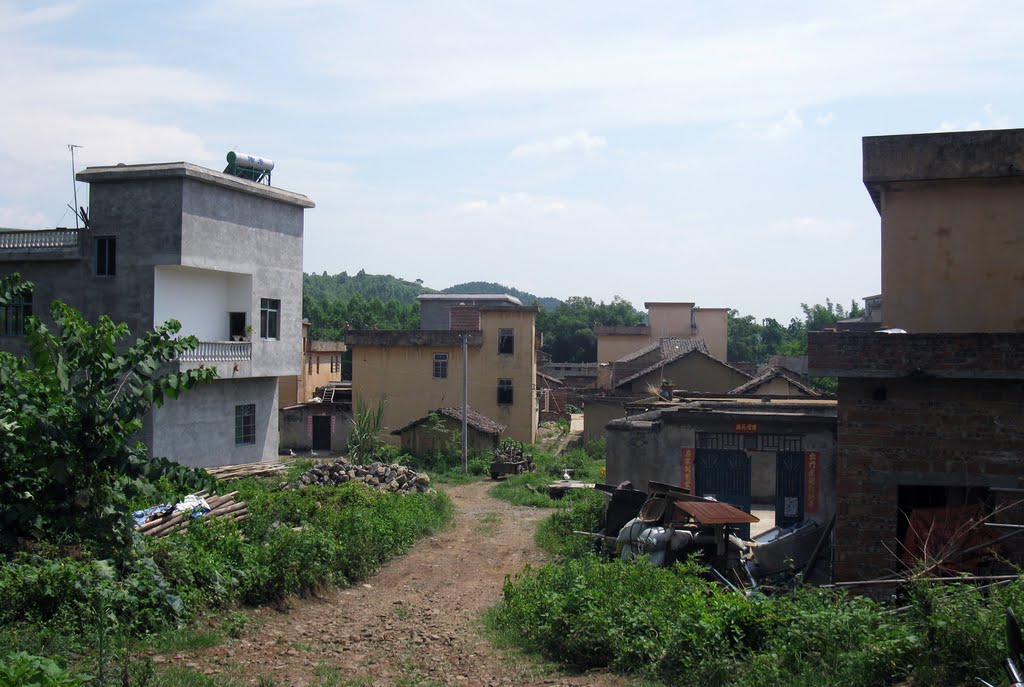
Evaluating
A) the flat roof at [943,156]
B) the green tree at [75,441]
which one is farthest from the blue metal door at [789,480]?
the green tree at [75,441]

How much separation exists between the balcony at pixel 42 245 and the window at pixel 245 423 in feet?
17.3

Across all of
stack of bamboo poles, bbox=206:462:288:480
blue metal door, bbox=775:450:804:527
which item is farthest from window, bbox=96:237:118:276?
blue metal door, bbox=775:450:804:527

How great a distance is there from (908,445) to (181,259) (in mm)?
15334

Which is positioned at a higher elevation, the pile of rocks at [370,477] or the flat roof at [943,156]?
the flat roof at [943,156]

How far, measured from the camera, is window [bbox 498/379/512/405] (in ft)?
118

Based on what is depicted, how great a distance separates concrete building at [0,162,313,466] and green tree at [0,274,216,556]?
1005 centimetres

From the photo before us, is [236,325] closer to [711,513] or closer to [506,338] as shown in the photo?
[711,513]

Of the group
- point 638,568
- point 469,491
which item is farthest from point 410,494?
point 638,568

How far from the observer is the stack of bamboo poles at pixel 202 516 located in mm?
12953

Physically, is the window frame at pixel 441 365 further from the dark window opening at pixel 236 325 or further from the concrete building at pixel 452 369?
the dark window opening at pixel 236 325

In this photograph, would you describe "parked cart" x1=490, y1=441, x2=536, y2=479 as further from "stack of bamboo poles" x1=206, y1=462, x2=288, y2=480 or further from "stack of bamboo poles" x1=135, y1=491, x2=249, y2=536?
"stack of bamboo poles" x1=135, y1=491, x2=249, y2=536

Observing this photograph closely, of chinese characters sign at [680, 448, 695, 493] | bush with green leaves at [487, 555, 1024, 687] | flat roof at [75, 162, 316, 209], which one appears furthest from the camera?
flat roof at [75, 162, 316, 209]

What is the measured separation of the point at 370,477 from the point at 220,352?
15.9ft

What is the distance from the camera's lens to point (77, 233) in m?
20.9
